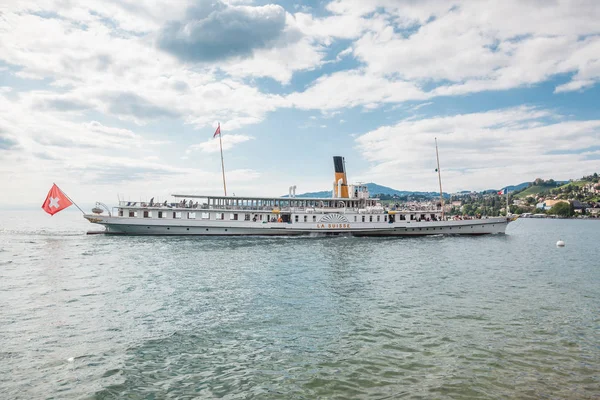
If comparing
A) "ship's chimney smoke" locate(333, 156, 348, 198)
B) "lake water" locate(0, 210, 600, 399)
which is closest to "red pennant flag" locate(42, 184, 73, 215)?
"lake water" locate(0, 210, 600, 399)

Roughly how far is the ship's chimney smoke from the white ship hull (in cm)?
836

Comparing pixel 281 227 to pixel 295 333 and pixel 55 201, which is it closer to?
pixel 55 201

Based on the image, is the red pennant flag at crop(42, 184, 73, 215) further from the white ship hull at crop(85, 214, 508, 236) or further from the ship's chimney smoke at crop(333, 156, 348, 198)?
the ship's chimney smoke at crop(333, 156, 348, 198)

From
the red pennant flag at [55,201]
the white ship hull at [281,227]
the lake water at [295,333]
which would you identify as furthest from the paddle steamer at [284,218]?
the lake water at [295,333]

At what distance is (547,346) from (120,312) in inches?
657

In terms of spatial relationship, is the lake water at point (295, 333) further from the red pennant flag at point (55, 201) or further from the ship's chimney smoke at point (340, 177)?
the ship's chimney smoke at point (340, 177)

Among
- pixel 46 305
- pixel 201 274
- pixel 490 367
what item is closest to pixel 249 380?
pixel 490 367

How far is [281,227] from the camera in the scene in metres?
55.1

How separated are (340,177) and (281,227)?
15.5m

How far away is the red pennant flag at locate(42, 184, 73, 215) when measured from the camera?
4759 centimetres

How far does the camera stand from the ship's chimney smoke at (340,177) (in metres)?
62.6

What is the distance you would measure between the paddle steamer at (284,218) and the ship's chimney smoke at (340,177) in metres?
1.95

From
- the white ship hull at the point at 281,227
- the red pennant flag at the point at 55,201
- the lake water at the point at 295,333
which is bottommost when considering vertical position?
the lake water at the point at 295,333

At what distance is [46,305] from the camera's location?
1677 cm
